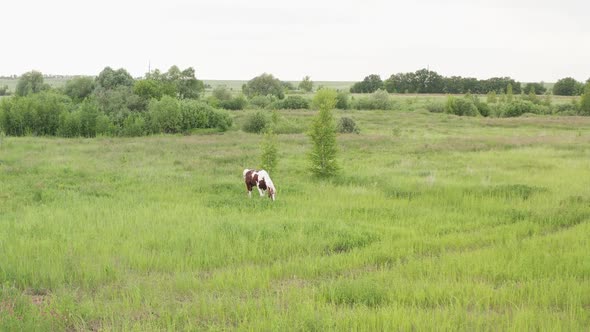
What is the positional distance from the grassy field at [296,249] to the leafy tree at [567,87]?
132541mm

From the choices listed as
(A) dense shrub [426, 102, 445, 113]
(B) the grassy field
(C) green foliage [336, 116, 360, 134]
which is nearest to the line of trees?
(A) dense shrub [426, 102, 445, 113]

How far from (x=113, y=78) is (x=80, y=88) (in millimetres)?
12379

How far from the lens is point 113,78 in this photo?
64375mm

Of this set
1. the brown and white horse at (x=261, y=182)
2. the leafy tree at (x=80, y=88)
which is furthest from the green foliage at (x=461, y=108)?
the brown and white horse at (x=261, y=182)

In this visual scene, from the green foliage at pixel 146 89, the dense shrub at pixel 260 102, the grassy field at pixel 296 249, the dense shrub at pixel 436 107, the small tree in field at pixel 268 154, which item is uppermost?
the green foliage at pixel 146 89

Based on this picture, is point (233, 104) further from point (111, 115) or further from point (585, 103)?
point (585, 103)

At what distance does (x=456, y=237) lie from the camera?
11680mm

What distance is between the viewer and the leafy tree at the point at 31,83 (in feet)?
281

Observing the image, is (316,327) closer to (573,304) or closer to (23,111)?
(573,304)

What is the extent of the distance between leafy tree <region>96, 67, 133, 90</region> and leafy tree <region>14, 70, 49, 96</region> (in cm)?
2526

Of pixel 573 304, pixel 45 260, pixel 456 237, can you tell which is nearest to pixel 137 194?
pixel 45 260

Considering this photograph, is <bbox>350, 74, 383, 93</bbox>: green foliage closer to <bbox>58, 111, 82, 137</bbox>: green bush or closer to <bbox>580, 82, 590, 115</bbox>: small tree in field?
<bbox>580, 82, 590, 115</bbox>: small tree in field

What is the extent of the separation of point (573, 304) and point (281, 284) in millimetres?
4732

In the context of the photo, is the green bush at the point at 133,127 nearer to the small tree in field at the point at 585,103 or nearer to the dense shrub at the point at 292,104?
the dense shrub at the point at 292,104
